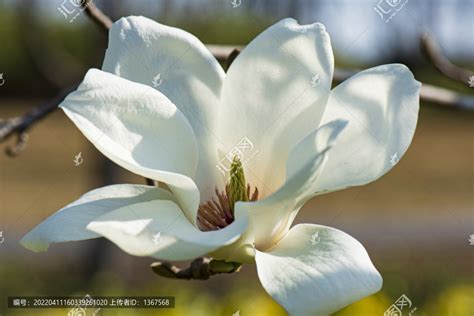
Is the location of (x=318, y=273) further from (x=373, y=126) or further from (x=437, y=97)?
(x=437, y=97)

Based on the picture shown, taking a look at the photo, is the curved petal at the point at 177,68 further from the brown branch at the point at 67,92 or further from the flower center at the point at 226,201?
the brown branch at the point at 67,92

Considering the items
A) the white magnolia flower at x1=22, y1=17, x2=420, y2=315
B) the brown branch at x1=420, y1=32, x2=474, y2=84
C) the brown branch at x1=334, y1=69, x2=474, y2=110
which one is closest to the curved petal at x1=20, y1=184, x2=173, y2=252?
the white magnolia flower at x1=22, y1=17, x2=420, y2=315

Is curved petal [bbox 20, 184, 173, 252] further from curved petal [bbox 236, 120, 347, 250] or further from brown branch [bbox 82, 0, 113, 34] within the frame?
brown branch [bbox 82, 0, 113, 34]

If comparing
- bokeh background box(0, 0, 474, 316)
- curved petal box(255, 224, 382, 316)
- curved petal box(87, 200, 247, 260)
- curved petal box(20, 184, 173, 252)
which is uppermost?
curved petal box(87, 200, 247, 260)

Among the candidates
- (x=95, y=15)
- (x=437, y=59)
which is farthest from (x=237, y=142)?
(x=437, y=59)

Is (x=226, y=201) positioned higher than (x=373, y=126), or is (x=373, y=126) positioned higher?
(x=373, y=126)

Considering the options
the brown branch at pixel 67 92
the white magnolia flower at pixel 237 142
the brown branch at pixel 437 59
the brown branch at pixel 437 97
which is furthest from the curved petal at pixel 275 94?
the brown branch at pixel 437 59
